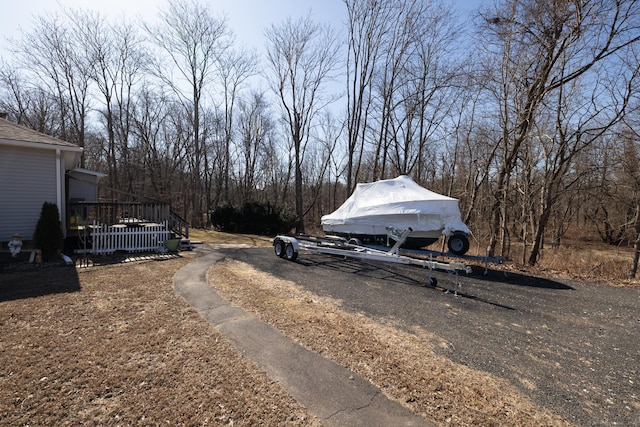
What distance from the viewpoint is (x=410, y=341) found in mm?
4125

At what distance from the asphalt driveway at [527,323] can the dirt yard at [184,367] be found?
0.37 meters

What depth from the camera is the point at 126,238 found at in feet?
34.8

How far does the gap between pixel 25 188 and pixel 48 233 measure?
7.16 ft

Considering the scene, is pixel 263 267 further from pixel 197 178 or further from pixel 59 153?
pixel 197 178

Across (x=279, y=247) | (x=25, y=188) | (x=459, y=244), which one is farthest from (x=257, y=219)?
(x=459, y=244)

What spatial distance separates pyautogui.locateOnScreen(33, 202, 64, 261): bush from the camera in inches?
346

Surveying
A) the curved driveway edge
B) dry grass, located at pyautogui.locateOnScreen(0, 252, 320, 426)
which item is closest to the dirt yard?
dry grass, located at pyautogui.locateOnScreen(0, 252, 320, 426)

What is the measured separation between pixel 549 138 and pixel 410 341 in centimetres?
1197

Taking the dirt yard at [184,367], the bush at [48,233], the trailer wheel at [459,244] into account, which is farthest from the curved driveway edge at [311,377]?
the bush at [48,233]

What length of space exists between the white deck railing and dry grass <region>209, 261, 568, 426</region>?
21.5 feet

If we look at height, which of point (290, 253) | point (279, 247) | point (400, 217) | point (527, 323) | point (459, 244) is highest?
point (400, 217)

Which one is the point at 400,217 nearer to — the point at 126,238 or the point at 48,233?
the point at 126,238

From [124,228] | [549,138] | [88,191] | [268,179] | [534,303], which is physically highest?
[268,179]

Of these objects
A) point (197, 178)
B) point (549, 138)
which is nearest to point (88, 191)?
point (197, 178)
